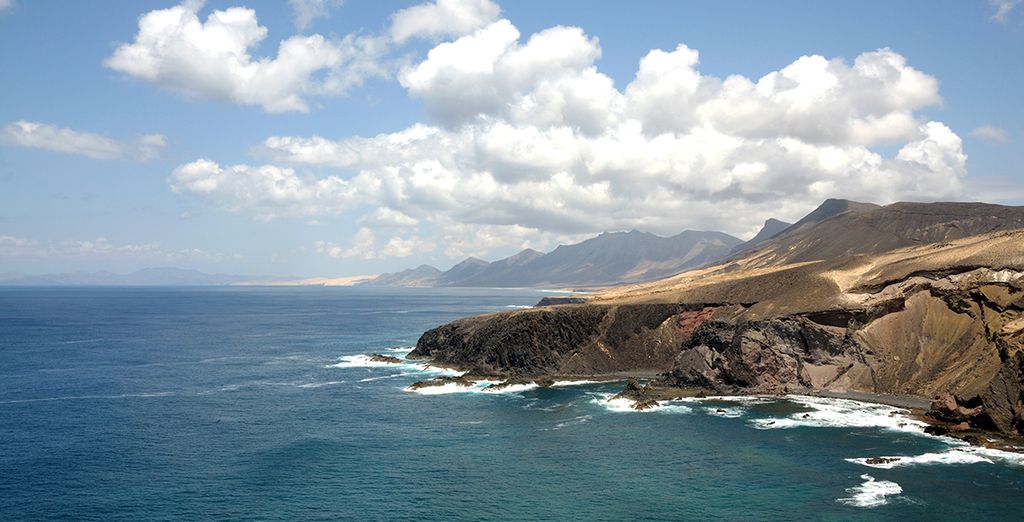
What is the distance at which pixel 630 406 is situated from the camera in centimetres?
10919

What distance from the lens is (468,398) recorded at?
119 m

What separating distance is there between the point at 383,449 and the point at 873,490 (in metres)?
54.7

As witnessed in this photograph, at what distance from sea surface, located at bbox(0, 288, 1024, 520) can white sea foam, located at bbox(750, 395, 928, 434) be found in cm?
51

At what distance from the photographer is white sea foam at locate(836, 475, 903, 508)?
64.3m

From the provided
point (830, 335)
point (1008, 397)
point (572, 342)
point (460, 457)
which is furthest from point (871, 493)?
point (572, 342)

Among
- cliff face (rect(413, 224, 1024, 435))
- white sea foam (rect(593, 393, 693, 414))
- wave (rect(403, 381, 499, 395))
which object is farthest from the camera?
wave (rect(403, 381, 499, 395))

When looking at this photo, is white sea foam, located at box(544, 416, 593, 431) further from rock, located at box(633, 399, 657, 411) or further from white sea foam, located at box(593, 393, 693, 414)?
rock, located at box(633, 399, 657, 411)

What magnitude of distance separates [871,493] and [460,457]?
4404 cm

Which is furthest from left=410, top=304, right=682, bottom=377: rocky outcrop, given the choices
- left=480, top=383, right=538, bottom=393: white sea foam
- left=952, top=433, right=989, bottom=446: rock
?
left=952, top=433, right=989, bottom=446: rock

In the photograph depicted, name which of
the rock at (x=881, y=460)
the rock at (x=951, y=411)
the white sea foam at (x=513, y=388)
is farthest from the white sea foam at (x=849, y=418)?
the white sea foam at (x=513, y=388)

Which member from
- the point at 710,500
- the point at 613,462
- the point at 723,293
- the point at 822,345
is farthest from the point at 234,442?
the point at 723,293

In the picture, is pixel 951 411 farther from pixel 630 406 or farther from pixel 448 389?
pixel 448 389

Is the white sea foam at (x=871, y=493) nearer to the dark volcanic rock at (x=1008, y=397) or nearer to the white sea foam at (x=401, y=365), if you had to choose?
the dark volcanic rock at (x=1008, y=397)

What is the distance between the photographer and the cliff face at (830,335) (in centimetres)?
10538
